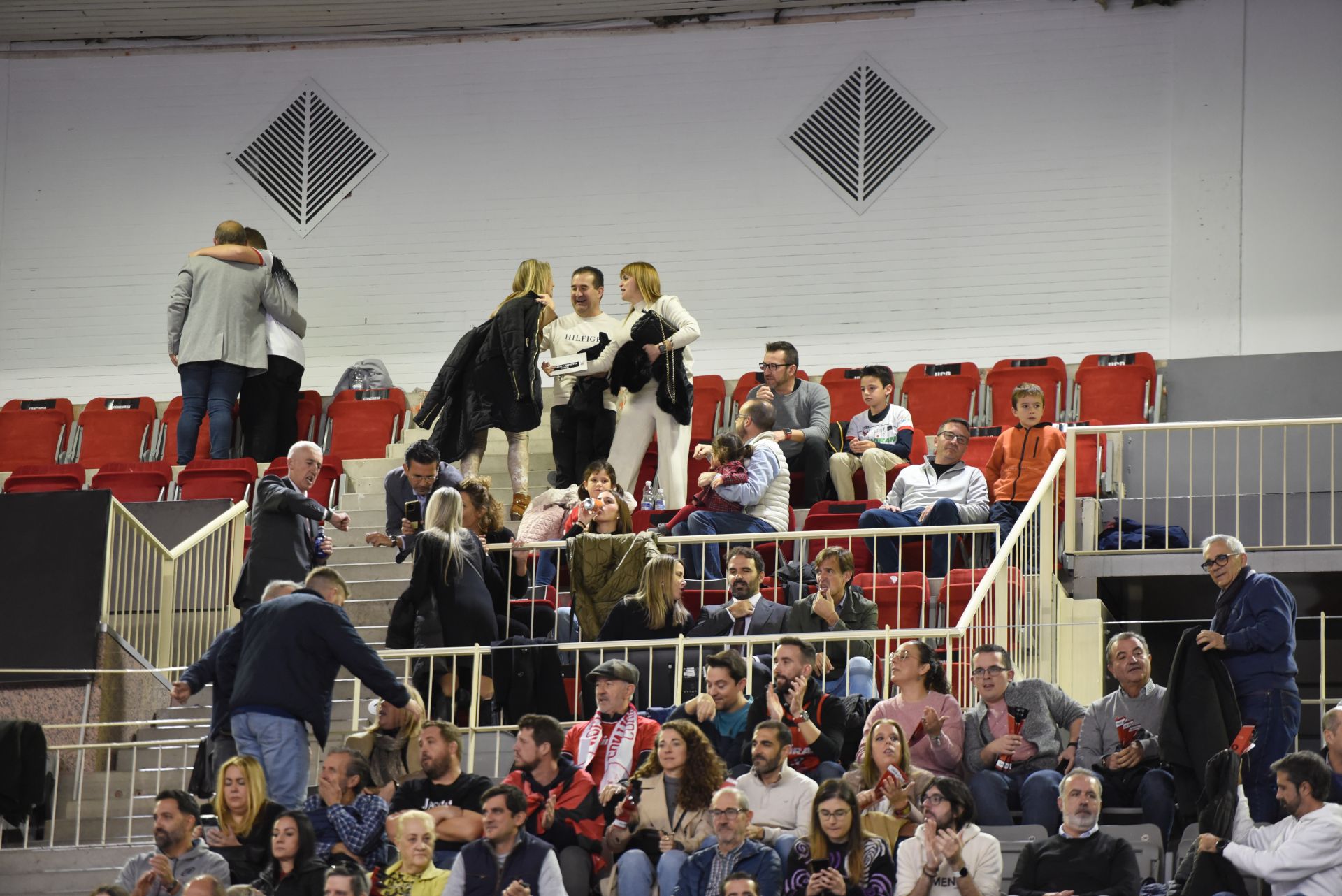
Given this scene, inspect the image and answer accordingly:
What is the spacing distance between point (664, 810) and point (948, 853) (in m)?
1.19

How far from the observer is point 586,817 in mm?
8375

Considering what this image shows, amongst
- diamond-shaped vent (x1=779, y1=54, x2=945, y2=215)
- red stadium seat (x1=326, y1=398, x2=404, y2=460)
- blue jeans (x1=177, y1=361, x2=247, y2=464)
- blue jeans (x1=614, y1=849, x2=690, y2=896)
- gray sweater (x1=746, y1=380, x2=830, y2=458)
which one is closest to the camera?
blue jeans (x1=614, y1=849, x2=690, y2=896)

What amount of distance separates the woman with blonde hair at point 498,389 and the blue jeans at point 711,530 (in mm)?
1311

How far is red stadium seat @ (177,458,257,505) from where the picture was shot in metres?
13.4

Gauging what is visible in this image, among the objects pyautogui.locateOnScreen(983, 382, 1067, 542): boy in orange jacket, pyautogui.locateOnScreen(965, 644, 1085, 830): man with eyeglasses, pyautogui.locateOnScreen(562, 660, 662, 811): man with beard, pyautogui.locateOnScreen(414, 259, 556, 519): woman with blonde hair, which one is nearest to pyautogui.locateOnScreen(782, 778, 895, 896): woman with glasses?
pyautogui.locateOnScreen(965, 644, 1085, 830): man with eyeglasses

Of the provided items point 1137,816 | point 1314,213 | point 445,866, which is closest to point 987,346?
point 1314,213

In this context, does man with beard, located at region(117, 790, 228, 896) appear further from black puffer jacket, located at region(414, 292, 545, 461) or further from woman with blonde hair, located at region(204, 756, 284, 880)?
black puffer jacket, located at region(414, 292, 545, 461)

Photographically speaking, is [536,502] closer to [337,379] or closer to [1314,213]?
[337,379]

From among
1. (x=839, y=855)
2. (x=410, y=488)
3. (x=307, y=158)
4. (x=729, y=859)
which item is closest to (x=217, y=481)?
(x=410, y=488)

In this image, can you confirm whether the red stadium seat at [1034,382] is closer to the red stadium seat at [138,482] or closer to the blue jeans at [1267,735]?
the red stadium seat at [138,482]

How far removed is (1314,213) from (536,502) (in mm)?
6999

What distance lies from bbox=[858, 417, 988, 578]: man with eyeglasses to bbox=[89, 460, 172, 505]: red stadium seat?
16.4ft

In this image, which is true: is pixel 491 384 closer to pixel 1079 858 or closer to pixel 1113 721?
pixel 1113 721

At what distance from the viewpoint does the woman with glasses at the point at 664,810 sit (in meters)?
8.12
